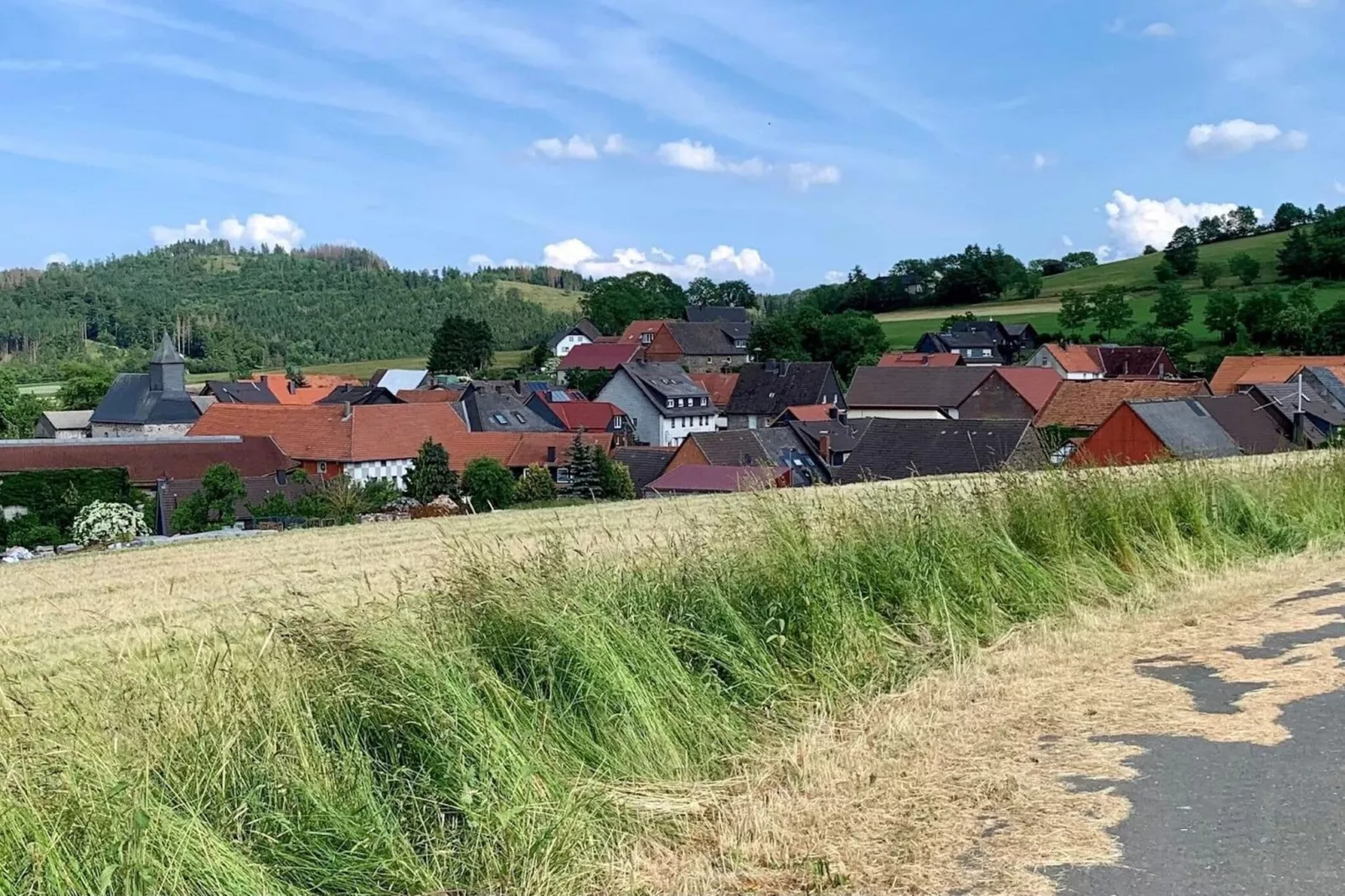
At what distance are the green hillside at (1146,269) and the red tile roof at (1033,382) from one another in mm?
55675

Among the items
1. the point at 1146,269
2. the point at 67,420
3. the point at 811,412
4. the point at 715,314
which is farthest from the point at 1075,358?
the point at 67,420

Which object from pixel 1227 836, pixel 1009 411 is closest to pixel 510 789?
pixel 1227 836

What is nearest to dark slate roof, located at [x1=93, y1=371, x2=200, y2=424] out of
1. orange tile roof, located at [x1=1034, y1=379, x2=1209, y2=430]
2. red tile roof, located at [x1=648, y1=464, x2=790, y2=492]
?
red tile roof, located at [x1=648, y1=464, x2=790, y2=492]

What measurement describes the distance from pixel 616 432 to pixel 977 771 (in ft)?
231

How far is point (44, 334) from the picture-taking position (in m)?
172

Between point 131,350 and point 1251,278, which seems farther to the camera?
point 131,350

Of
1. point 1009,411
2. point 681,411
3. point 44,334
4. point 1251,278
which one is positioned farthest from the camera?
point 44,334

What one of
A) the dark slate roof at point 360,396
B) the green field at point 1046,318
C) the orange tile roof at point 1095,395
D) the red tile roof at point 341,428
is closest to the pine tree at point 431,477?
the red tile roof at point 341,428

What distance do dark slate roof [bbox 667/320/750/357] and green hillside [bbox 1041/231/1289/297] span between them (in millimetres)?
42408

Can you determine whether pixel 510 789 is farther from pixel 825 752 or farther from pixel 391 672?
pixel 825 752

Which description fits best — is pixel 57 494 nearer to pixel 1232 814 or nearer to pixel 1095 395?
pixel 1095 395

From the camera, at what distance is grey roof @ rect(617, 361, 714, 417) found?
84.7m

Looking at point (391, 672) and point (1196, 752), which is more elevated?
point (391, 672)

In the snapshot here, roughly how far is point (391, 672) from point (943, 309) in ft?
448
